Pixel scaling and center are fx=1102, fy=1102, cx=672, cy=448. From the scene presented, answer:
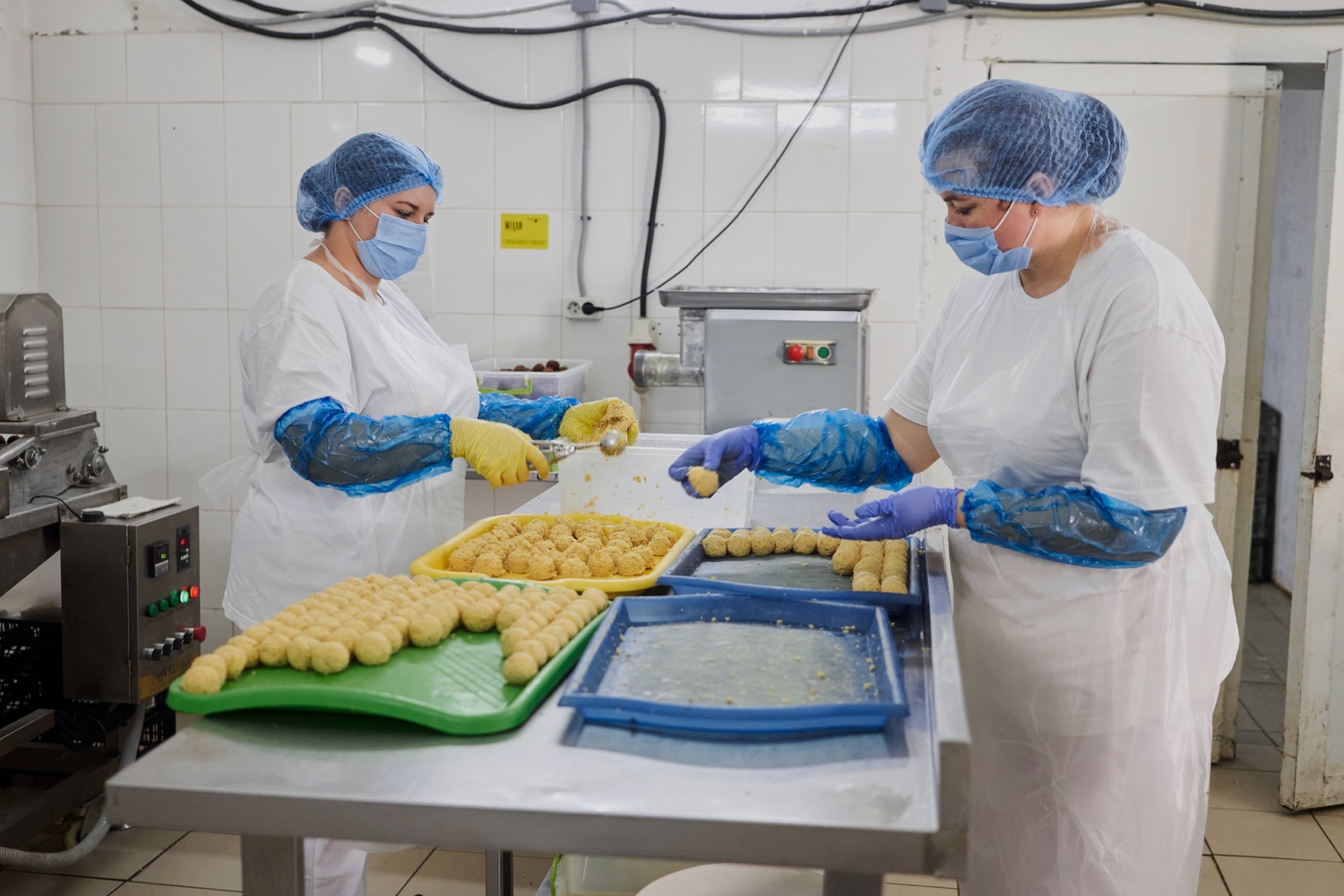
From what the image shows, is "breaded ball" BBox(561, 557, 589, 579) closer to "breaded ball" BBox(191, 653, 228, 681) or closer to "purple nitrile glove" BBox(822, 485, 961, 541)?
"purple nitrile glove" BBox(822, 485, 961, 541)

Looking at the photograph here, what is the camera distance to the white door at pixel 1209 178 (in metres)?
3.24

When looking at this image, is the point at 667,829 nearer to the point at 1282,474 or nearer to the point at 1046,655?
the point at 1046,655

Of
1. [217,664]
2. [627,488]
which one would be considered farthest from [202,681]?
[627,488]

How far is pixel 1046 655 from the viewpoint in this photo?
168cm

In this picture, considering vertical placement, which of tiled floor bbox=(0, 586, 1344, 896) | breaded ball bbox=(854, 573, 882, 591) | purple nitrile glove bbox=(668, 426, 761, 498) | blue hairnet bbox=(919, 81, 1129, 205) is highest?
blue hairnet bbox=(919, 81, 1129, 205)

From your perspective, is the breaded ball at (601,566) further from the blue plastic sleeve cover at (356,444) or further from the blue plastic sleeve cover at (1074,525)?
the blue plastic sleeve cover at (1074,525)

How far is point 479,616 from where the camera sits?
1430mm

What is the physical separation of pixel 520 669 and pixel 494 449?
75 cm

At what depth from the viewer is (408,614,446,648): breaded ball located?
1364mm

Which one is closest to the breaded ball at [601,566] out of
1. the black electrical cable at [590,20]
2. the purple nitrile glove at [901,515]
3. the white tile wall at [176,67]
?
the purple nitrile glove at [901,515]

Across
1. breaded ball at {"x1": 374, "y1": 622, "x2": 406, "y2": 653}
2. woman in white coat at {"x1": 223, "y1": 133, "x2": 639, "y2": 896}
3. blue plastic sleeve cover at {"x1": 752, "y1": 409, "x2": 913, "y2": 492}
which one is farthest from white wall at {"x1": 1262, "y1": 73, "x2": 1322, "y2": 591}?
breaded ball at {"x1": 374, "y1": 622, "x2": 406, "y2": 653}

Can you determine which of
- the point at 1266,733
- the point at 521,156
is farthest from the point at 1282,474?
the point at 521,156

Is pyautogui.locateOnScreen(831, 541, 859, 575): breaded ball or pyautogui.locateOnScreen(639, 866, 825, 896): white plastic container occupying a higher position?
pyautogui.locateOnScreen(831, 541, 859, 575): breaded ball

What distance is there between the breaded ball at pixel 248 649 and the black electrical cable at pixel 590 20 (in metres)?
2.56
